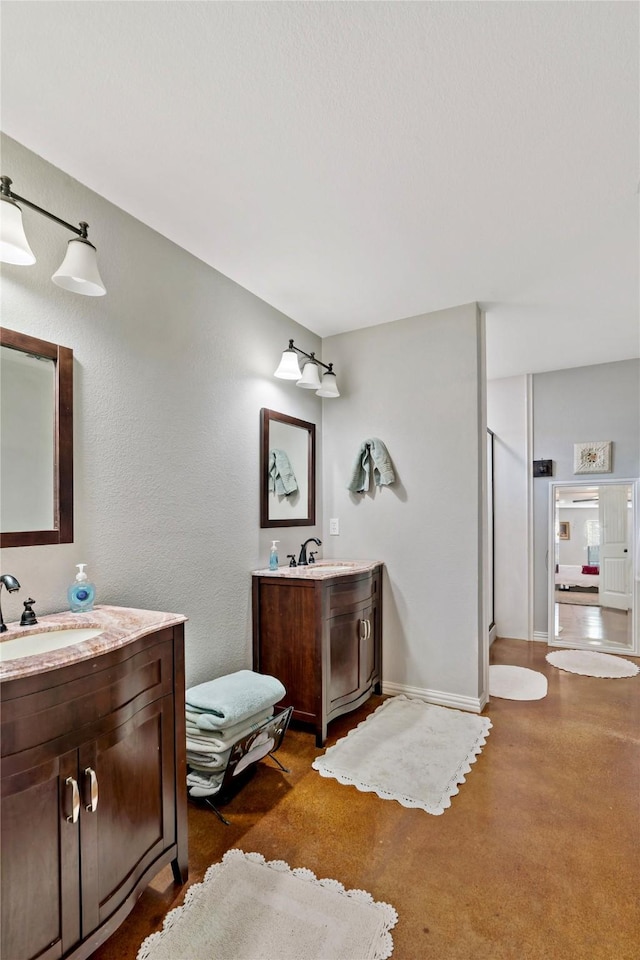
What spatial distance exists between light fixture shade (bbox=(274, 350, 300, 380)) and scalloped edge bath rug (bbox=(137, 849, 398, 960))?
8.00 feet

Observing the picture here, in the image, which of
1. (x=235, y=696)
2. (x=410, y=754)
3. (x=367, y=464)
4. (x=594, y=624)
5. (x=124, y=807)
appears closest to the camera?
(x=124, y=807)

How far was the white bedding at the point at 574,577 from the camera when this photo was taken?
4.80m

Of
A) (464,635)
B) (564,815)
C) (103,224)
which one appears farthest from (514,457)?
(103,224)

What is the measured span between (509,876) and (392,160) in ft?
9.10

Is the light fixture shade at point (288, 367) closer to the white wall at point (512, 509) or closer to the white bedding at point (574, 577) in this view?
the white wall at point (512, 509)

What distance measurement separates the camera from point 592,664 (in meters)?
4.10

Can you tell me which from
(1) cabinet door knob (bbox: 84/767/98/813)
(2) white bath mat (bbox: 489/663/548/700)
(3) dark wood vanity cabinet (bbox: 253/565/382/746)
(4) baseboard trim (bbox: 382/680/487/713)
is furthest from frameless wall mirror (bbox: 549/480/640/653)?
(1) cabinet door knob (bbox: 84/767/98/813)

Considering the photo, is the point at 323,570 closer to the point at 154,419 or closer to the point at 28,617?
the point at 154,419

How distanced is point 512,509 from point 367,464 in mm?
2259

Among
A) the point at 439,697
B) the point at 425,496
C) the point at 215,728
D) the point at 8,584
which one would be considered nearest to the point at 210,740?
the point at 215,728

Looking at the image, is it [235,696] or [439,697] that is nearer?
[235,696]

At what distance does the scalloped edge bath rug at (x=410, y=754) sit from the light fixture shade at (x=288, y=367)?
2.21 metres

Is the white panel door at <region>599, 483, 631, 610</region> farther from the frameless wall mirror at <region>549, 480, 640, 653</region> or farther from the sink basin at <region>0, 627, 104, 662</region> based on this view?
the sink basin at <region>0, 627, 104, 662</region>

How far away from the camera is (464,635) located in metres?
3.18
